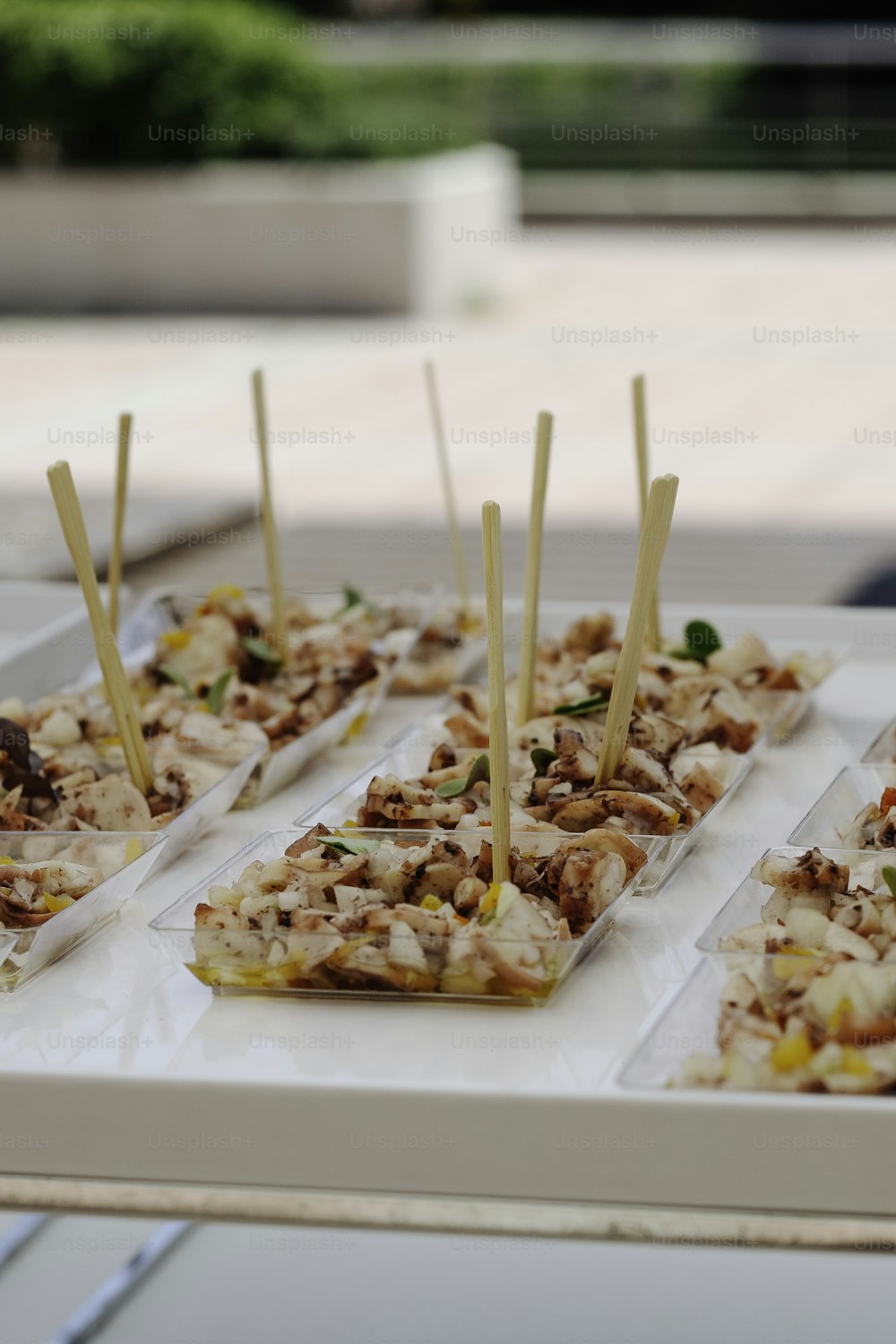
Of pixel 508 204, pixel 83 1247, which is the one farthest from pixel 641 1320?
pixel 508 204

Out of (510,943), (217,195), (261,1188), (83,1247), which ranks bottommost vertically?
(83,1247)

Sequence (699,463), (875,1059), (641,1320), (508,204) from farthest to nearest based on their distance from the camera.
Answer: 1. (508,204)
2. (699,463)
3. (641,1320)
4. (875,1059)

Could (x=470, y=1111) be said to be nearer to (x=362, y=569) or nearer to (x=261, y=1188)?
(x=261, y=1188)

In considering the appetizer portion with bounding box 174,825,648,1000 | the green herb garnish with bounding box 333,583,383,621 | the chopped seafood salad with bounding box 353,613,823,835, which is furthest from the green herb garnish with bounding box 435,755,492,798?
the green herb garnish with bounding box 333,583,383,621

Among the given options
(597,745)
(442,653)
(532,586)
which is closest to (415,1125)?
(597,745)

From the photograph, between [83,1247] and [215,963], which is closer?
[215,963]

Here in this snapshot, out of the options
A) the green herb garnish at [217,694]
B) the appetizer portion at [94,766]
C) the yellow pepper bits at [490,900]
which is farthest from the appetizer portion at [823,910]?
the green herb garnish at [217,694]
